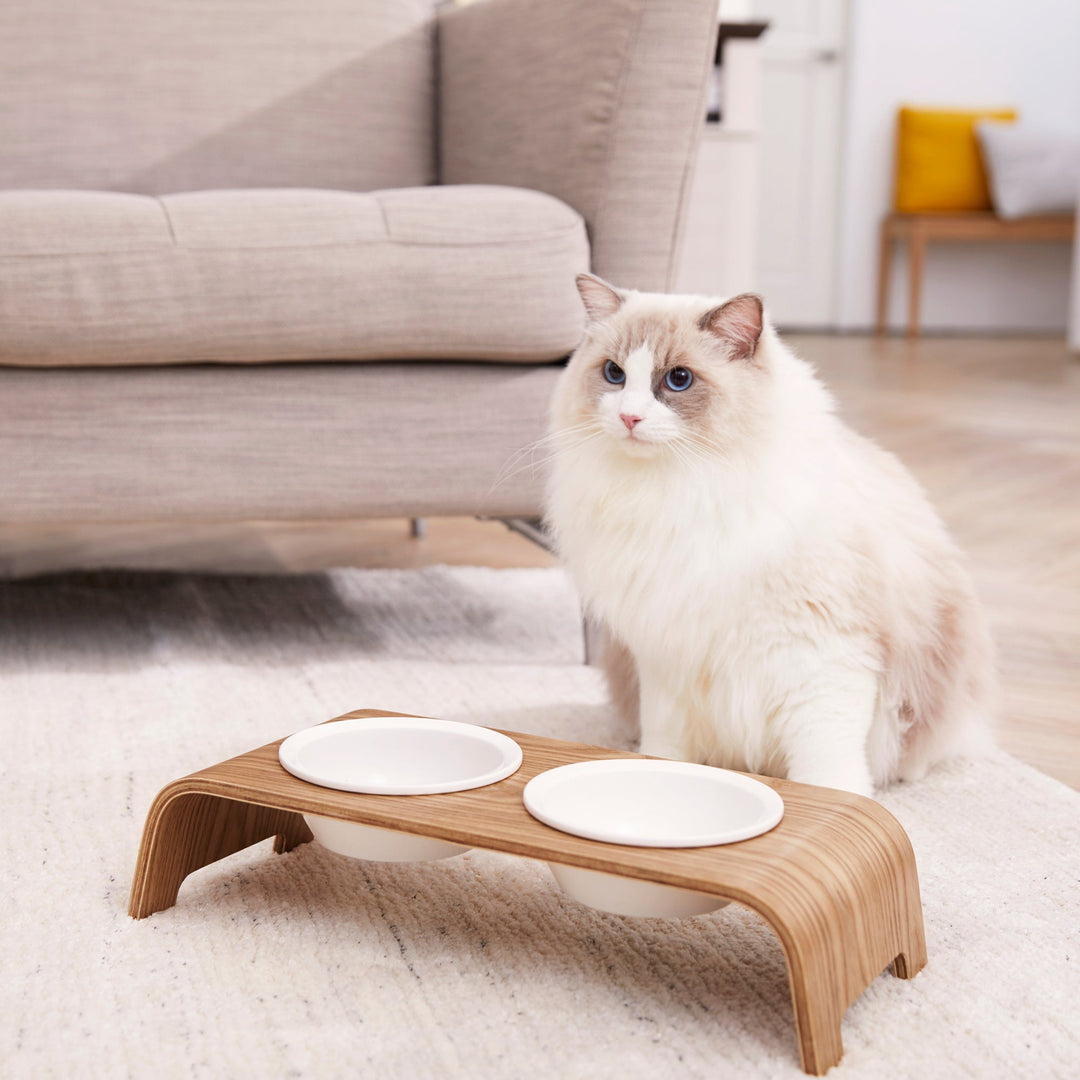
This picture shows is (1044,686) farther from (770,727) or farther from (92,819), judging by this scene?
(92,819)

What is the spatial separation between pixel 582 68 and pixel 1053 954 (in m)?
1.17

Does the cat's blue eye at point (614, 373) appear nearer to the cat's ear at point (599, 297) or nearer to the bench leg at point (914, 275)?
the cat's ear at point (599, 297)

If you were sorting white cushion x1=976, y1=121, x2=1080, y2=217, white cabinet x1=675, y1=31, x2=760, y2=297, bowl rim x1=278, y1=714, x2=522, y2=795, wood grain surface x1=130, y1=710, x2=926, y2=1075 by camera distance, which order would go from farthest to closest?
white cushion x1=976, y1=121, x2=1080, y2=217 → white cabinet x1=675, y1=31, x2=760, y2=297 → bowl rim x1=278, y1=714, x2=522, y2=795 → wood grain surface x1=130, y1=710, x2=926, y2=1075

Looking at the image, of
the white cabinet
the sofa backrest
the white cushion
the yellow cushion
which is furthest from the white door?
the sofa backrest

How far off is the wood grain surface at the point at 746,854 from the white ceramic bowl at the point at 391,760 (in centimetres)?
2

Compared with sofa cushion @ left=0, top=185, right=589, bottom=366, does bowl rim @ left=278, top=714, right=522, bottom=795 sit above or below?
below

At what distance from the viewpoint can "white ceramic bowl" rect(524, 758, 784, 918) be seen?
2.57ft

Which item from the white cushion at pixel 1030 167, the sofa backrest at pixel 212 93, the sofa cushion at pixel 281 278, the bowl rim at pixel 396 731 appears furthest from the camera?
the white cushion at pixel 1030 167

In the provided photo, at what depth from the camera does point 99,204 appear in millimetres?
1416

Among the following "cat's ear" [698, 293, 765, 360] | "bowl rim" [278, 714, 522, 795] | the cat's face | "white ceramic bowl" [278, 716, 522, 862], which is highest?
"cat's ear" [698, 293, 765, 360]

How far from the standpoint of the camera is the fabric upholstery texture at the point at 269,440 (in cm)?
145

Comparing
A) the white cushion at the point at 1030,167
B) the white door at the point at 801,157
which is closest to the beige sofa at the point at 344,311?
the white door at the point at 801,157

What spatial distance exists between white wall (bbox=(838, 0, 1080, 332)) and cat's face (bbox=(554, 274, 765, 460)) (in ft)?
17.0

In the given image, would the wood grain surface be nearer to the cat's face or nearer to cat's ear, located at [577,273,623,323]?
the cat's face
